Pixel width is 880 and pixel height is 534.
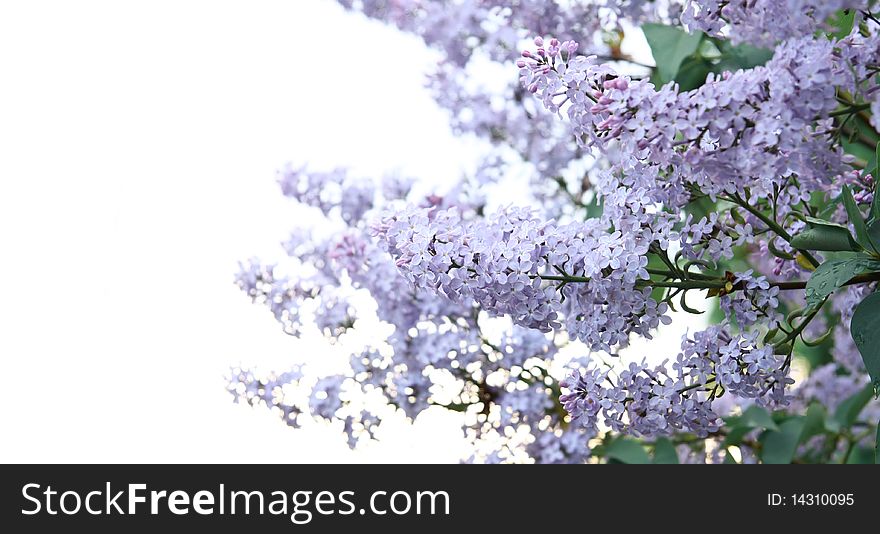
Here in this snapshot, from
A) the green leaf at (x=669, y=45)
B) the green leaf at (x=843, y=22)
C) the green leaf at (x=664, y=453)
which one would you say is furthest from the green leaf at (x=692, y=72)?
the green leaf at (x=664, y=453)

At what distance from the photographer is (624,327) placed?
771 millimetres

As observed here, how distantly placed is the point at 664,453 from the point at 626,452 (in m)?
0.05

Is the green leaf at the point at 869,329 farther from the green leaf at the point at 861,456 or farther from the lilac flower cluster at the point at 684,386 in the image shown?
the green leaf at the point at 861,456

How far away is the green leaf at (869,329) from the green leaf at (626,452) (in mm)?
622

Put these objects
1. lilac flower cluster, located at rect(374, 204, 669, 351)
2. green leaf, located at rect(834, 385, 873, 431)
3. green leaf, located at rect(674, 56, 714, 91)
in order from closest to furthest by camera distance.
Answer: lilac flower cluster, located at rect(374, 204, 669, 351) < green leaf, located at rect(674, 56, 714, 91) < green leaf, located at rect(834, 385, 873, 431)

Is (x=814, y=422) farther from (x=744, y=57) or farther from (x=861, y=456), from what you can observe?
(x=744, y=57)

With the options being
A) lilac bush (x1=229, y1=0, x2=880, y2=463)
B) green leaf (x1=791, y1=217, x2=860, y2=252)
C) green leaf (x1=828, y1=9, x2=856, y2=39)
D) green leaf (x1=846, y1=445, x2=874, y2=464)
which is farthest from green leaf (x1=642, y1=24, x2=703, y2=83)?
green leaf (x1=846, y1=445, x2=874, y2=464)

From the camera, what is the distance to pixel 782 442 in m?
1.41

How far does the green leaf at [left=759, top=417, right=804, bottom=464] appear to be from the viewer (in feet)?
4.55

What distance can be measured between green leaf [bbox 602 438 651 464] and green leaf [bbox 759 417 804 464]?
6.8 inches

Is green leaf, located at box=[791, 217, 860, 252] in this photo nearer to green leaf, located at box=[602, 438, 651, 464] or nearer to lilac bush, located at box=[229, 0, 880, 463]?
lilac bush, located at box=[229, 0, 880, 463]

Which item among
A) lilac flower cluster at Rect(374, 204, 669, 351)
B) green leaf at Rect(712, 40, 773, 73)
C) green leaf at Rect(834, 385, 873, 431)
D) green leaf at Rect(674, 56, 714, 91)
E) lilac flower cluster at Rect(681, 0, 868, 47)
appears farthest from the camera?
green leaf at Rect(834, 385, 873, 431)

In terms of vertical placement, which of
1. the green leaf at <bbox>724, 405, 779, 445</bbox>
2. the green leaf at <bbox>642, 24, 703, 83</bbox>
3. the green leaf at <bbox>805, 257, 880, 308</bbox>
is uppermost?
the green leaf at <bbox>642, 24, 703, 83</bbox>

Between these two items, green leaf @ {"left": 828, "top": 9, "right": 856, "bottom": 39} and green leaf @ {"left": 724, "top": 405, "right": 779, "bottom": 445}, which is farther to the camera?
green leaf @ {"left": 724, "top": 405, "right": 779, "bottom": 445}
